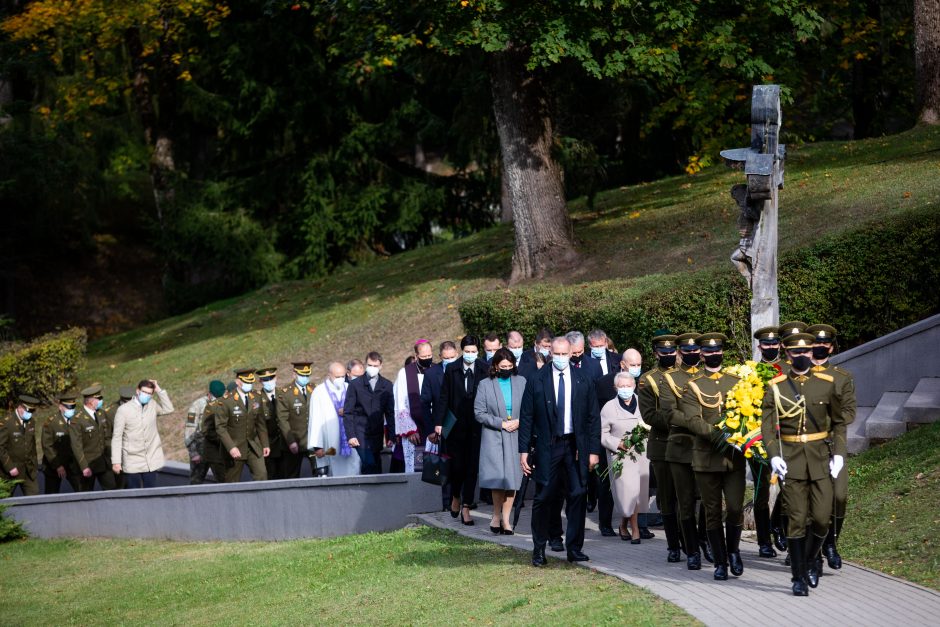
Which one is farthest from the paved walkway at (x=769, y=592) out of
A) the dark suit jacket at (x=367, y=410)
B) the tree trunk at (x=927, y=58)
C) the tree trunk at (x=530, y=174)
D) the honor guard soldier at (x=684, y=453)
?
the tree trunk at (x=927, y=58)

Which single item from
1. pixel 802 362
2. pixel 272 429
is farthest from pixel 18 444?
pixel 802 362

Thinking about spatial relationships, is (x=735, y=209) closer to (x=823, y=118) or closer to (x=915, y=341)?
(x=915, y=341)

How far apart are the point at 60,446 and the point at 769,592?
12829mm

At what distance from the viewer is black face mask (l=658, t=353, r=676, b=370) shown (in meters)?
10.9

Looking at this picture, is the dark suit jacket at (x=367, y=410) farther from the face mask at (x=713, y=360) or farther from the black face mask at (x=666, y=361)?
the face mask at (x=713, y=360)

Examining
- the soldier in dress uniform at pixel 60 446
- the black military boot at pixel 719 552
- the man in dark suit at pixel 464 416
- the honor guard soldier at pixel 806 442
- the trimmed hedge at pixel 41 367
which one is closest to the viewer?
the honor guard soldier at pixel 806 442

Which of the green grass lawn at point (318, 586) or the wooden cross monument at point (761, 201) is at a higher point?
the wooden cross monument at point (761, 201)

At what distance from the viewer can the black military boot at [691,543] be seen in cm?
1045

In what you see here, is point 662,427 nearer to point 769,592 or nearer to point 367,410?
point 769,592

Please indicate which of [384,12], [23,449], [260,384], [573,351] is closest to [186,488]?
[260,384]

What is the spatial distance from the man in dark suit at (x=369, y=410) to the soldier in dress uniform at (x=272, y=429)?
5.56 feet

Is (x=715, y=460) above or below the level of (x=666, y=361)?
below

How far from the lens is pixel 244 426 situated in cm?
1670

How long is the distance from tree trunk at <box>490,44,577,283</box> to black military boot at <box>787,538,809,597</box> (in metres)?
14.5
